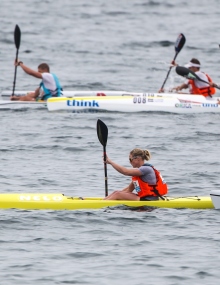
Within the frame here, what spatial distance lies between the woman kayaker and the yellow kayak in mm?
128

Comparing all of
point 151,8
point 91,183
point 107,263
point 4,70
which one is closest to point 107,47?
point 4,70

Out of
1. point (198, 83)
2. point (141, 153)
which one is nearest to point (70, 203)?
point (141, 153)

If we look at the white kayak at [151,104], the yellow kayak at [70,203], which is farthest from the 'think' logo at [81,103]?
the yellow kayak at [70,203]

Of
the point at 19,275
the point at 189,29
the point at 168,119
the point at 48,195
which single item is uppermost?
the point at 189,29

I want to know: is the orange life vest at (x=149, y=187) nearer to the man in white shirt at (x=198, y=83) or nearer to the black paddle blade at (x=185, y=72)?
the black paddle blade at (x=185, y=72)

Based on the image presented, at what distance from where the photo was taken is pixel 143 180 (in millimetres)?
14883

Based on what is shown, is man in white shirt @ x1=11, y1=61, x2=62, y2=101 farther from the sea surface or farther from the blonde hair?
the blonde hair

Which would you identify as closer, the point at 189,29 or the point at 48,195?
the point at 48,195

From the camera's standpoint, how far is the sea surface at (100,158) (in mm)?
12578

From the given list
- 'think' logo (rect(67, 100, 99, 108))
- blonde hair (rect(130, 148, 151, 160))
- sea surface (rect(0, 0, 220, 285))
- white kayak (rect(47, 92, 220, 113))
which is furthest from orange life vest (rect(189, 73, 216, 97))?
blonde hair (rect(130, 148, 151, 160))

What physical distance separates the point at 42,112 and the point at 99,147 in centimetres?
408

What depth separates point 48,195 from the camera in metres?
15.0

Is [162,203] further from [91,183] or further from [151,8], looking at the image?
[151,8]

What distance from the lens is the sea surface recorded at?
1258 centimetres
